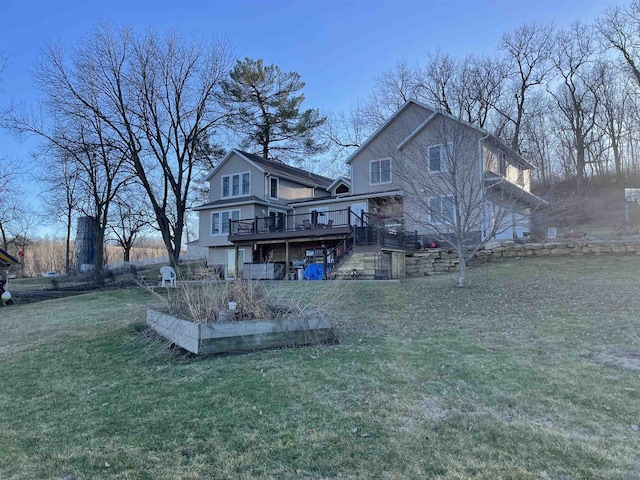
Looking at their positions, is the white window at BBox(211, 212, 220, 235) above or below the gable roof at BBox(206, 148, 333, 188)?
below

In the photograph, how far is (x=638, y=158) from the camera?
100 ft

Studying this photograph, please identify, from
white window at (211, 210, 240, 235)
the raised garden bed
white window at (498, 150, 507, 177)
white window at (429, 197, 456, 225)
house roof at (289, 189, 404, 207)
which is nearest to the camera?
the raised garden bed

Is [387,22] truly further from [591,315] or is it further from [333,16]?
[591,315]

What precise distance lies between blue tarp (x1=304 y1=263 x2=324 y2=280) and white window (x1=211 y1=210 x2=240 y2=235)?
851 cm

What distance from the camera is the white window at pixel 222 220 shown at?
2526cm

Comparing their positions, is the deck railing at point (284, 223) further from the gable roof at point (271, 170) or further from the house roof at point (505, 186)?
the house roof at point (505, 186)

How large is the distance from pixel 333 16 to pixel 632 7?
23.6m

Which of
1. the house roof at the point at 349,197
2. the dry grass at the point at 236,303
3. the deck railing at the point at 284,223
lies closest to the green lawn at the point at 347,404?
the dry grass at the point at 236,303

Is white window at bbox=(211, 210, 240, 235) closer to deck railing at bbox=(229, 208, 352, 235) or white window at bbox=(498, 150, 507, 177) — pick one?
deck railing at bbox=(229, 208, 352, 235)

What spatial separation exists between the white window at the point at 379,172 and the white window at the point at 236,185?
26.9 ft

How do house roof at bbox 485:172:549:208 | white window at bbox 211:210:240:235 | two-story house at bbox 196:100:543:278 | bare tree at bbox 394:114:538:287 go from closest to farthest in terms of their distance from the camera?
bare tree at bbox 394:114:538:287 → two-story house at bbox 196:100:543:278 → house roof at bbox 485:172:549:208 → white window at bbox 211:210:240:235

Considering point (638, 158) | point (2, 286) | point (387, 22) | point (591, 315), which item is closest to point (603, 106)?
point (638, 158)

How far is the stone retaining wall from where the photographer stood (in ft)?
51.5

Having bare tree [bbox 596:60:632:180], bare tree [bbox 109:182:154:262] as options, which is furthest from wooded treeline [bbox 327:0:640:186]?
bare tree [bbox 109:182:154:262]
